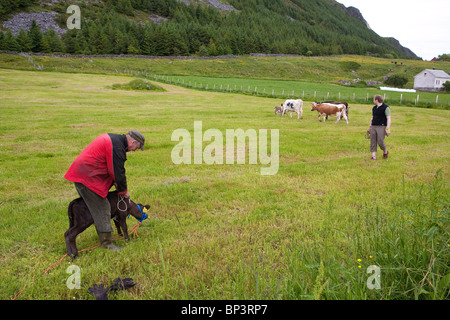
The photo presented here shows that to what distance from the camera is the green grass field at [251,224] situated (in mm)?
3447

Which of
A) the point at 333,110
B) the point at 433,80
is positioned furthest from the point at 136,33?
the point at 333,110

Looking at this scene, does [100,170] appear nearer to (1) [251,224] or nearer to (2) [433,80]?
(1) [251,224]

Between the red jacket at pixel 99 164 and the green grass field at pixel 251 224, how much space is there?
4.07ft

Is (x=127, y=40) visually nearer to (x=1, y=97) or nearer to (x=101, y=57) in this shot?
(x=101, y=57)

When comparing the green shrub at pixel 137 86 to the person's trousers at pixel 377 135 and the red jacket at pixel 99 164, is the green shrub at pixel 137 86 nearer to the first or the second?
the person's trousers at pixel 377 135

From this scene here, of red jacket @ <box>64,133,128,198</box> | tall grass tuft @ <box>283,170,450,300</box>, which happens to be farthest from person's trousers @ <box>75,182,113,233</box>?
tall grass tuft @ <box>283,170,450,300</box>

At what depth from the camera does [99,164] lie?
4.83 m

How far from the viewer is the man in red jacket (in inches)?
187

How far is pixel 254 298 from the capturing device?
3.25 m

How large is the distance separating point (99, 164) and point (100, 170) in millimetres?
104

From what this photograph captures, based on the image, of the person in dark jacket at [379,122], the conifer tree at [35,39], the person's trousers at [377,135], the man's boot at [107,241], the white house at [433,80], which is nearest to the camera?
the man's boot at [107,241]

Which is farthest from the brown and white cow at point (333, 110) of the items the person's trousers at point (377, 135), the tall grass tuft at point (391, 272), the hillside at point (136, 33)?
the hillside at point (136, 33)

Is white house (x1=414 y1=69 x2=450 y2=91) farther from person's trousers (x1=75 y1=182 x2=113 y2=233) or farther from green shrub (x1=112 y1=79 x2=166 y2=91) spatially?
person's trousers (x1=75 y1=182 x2=113 y2=233)
